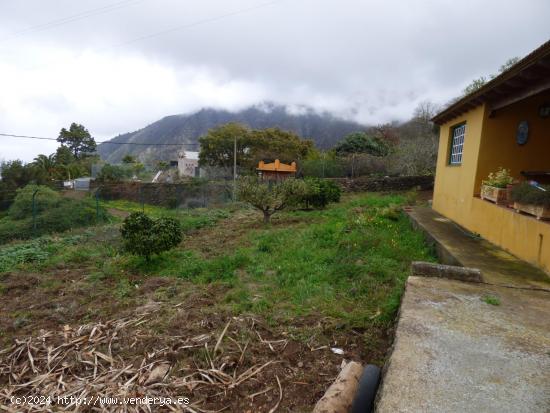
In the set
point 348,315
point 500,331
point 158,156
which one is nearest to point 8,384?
point 348,315

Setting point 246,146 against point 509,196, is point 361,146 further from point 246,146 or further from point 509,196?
point 509,196

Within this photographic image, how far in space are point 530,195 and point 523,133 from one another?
7.74 feet

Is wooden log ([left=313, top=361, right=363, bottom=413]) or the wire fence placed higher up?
wooden log ([left=313, top=361, right=363, bottom=413])

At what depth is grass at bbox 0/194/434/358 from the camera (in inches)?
165

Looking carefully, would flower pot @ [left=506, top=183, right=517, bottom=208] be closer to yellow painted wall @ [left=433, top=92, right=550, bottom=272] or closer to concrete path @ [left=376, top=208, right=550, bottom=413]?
yellow painted wall @ [left=433, top=92, right=550, bottom=272]

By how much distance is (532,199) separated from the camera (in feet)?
14.1

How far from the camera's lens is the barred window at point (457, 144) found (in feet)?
25.3

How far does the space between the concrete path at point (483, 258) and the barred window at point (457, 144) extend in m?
1.82

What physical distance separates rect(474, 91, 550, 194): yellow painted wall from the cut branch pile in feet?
17.2

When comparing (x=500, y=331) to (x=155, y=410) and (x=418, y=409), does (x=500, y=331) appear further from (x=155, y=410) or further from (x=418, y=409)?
(x=155, y=410)

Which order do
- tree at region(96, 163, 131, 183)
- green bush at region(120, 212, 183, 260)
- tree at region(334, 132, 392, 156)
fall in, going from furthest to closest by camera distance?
1. tree at region(96, 163, 131, 183)
2. tree at region(334, 132, 392, 156)
3. green bush at region(120, 212, 183, 260)

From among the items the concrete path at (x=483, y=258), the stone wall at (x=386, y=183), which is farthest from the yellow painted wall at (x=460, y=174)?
the stone wall at (x=386, y=183)

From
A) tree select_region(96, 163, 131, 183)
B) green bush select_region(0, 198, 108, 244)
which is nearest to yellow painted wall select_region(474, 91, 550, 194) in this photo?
green bush select_region(0, 198, 108, 244)

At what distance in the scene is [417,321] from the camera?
2775 mm
